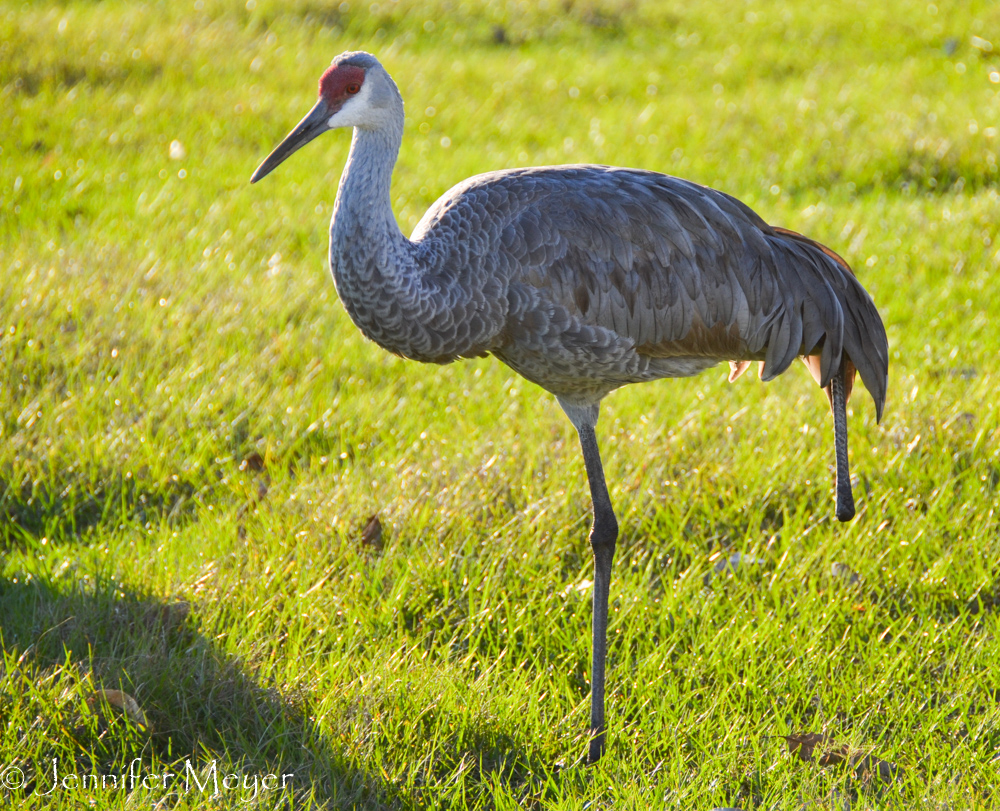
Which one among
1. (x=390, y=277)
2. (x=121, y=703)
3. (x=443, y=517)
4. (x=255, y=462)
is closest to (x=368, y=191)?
(x=390, y=277)

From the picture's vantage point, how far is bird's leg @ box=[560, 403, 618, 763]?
3248 mm

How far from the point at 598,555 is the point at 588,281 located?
3.24 feet

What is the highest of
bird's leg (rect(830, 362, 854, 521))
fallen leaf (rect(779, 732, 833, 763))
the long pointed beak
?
the long pointed beak

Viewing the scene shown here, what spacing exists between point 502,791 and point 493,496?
1.45m

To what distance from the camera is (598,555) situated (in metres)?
3.54

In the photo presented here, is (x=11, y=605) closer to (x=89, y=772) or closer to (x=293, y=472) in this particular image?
(x=89, y=772)

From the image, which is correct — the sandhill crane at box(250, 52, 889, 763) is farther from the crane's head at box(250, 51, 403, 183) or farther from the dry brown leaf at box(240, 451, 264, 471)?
the dry brown leaf at box(240, 451, 264, 471)

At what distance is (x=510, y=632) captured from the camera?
141 inches

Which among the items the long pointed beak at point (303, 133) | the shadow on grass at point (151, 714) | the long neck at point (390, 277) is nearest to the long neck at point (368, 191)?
the long neck at point (390, 277)

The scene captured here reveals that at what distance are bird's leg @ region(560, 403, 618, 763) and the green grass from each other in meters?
0.11

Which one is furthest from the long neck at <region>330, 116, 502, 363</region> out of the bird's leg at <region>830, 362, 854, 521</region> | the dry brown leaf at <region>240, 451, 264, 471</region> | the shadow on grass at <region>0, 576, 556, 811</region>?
the dry brown leaf at <region>240, 451, 264, 471</region>

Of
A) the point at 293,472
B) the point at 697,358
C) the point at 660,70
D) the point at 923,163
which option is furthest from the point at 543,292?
the point at 660,70
